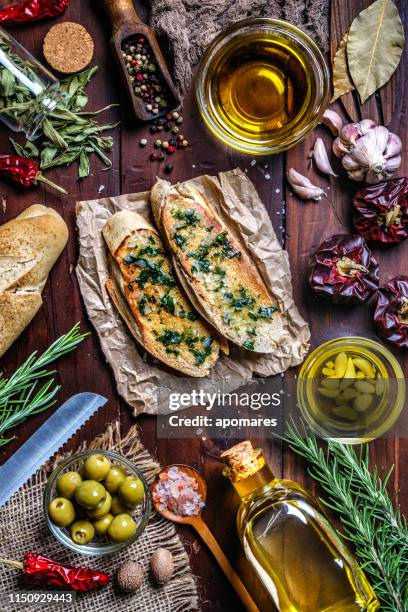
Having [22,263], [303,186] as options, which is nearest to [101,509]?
[22,263]

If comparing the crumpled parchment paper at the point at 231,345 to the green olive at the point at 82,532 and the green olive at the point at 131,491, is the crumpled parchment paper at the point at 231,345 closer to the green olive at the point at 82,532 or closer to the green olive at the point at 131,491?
the green olive at the point at 131,491

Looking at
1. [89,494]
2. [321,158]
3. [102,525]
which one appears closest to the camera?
[89,494]

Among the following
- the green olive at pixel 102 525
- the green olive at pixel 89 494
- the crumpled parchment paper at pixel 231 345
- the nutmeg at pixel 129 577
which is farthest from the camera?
the crumpled parchment paper at pixel 231 345

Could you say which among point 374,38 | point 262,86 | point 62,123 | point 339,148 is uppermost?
point 374,38

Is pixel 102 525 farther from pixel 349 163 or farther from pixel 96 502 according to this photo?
pixel 349 163

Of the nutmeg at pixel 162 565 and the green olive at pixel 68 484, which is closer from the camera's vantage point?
the green olive at pixel 68 484

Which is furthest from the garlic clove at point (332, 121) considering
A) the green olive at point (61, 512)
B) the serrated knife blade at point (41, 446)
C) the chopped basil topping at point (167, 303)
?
the green olive at point (61, 512)

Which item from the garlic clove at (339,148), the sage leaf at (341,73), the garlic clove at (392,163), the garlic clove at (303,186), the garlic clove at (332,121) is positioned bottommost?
the garlic clove at (303,186)
